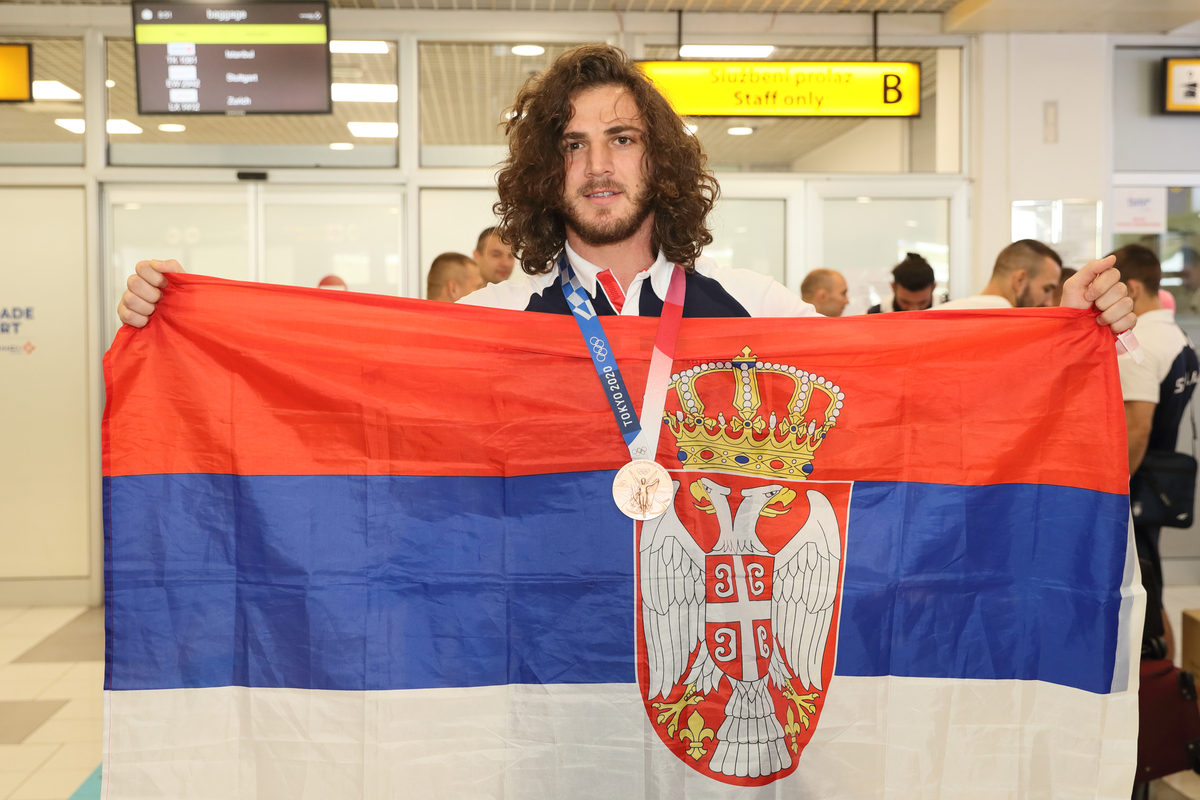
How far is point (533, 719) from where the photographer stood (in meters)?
1.55

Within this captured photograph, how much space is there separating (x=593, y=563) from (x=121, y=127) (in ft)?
15.6

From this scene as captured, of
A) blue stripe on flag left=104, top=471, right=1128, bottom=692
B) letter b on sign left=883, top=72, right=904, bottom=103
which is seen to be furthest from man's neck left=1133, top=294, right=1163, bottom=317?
letter b on sign left=883, top=72, right=904, bottom=103

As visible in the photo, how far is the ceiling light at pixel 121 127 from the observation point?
5148 millimetres

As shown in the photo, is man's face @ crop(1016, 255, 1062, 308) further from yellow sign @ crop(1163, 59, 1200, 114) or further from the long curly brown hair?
yellow sign @ crop(1163, 59, 1200, 114)

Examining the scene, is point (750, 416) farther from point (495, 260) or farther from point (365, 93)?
point (365, 93)

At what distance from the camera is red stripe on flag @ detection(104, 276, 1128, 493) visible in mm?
1606

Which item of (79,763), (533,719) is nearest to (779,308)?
(533,719)

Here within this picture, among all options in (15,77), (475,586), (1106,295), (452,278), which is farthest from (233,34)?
(1106,295)

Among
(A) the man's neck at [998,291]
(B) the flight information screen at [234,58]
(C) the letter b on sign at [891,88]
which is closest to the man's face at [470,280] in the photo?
(B) the flight information screen at [234,58]

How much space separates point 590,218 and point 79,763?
2686 millimetres

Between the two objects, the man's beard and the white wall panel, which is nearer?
the man's beard

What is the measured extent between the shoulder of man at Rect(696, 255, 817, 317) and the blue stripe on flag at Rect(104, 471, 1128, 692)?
35 centimetres

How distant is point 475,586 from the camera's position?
5.16 ft

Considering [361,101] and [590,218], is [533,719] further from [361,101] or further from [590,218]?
[361,101]
